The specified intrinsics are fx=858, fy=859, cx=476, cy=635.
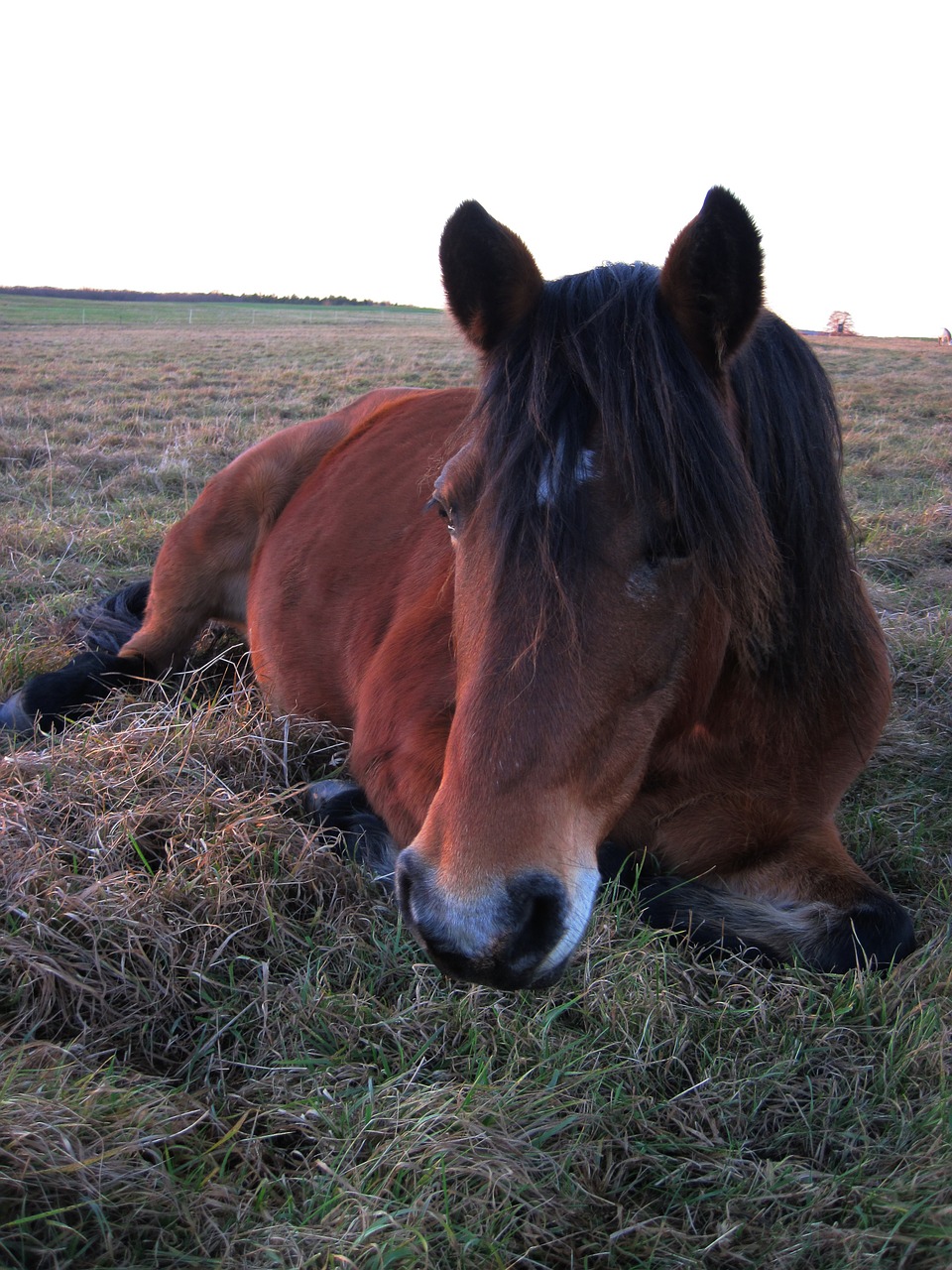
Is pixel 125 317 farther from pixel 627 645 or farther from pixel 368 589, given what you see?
pixel 627 645

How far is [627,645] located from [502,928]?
0.60 meters

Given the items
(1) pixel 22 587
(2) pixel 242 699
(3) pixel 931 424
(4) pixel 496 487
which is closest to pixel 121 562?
(1) pixel 22 587

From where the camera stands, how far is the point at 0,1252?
48.6 inches

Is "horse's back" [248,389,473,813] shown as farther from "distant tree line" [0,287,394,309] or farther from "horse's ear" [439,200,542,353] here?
"distant tree line" [0,287,394,309]

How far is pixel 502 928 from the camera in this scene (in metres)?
1.42

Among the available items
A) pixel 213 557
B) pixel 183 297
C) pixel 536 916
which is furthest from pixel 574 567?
pixel 183 297

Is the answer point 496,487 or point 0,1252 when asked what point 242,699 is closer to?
point 496,487

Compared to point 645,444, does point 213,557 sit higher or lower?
lower

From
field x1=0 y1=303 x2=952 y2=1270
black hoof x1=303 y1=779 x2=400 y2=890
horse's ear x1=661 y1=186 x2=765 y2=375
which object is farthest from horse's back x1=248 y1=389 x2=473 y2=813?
horse's ear x1=661 y1=186 x2=765 y2=375

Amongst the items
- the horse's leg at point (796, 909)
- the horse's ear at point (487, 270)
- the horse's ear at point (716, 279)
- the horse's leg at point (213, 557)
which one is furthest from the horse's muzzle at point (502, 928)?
the horse's leg at point (213, 557)

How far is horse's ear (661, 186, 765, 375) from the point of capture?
1715 mm

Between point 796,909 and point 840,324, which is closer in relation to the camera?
point 796,909

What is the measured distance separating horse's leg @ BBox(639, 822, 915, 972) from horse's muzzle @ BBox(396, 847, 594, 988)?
2.79 feet

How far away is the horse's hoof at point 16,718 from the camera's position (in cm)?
330
